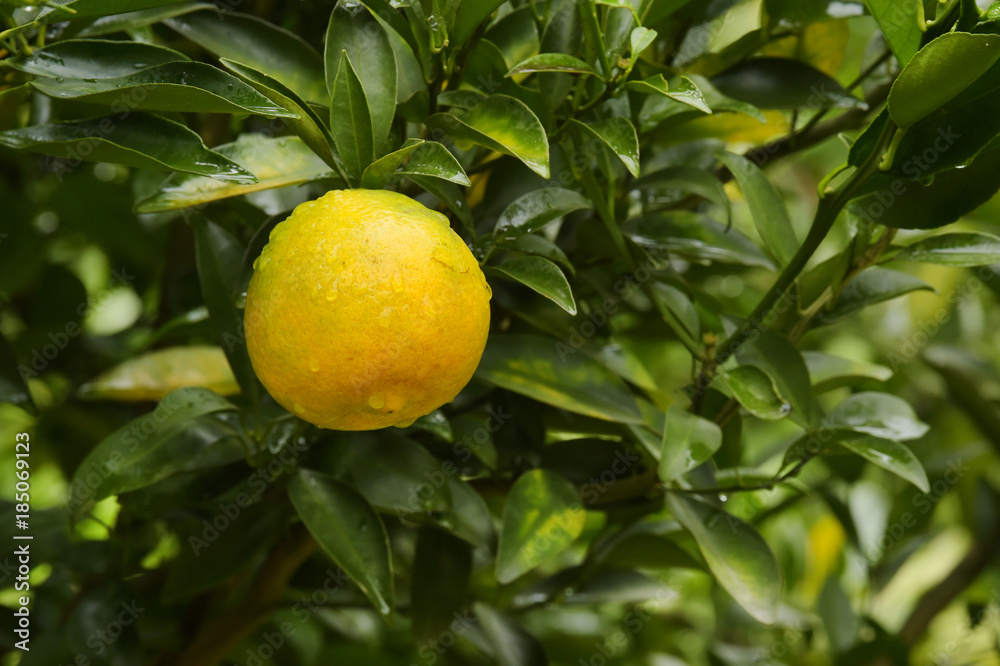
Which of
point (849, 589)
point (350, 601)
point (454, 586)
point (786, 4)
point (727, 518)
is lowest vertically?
point (849, 589)

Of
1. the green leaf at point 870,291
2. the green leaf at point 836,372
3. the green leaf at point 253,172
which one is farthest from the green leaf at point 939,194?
the green leaf at point 253,172

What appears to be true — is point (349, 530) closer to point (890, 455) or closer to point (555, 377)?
point (555, 377)

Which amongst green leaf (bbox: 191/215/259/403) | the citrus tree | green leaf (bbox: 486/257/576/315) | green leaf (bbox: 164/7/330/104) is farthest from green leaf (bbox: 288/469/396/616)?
green leaf (bbox: 164/7/330/104)

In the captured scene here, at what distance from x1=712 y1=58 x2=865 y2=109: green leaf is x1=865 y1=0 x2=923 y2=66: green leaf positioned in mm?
180

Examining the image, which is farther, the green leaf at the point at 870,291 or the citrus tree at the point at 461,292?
the green leaf at the point at 870,291

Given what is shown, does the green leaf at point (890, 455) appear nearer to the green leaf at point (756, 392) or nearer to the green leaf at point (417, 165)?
the green leaf at point (756, 392)

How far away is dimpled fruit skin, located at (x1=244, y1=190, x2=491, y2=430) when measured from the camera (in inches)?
21.8

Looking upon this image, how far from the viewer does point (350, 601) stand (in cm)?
109

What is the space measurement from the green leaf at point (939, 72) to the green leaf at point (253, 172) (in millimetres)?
414

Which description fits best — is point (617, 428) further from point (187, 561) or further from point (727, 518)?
point (187, 561)

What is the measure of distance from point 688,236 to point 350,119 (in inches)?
15.2

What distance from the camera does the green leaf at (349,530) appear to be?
69 cm

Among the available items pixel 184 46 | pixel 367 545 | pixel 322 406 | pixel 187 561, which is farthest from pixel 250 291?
pixel 184 46

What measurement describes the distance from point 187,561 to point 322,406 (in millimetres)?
378
